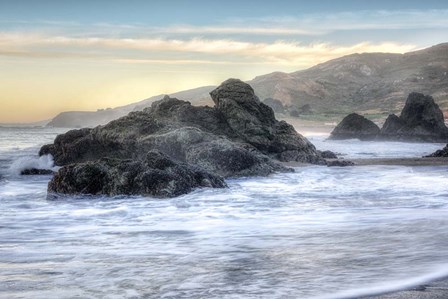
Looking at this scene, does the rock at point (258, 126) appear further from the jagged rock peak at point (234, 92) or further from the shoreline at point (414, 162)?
the shoreline at point (414, 162)

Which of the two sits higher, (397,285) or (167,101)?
(167,101)

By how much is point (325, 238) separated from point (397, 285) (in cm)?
306

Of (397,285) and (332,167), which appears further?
(332,167)

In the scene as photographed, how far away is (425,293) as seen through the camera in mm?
5641

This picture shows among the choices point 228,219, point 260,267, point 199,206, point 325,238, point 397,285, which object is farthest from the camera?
point 199,206

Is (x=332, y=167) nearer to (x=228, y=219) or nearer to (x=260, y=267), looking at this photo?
(x=228, y=219)

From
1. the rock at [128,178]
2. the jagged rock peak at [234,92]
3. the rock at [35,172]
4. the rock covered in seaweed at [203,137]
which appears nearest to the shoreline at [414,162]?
the rock covered in seaweed at [203,137]

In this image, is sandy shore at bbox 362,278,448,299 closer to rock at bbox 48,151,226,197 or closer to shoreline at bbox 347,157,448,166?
rock at bbox 48,151,226,197

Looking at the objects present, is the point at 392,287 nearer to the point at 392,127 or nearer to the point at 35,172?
the point at 35,172

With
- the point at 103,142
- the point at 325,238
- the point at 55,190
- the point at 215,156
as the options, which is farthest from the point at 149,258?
the point at 103,142

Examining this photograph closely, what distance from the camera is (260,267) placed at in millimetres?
6969

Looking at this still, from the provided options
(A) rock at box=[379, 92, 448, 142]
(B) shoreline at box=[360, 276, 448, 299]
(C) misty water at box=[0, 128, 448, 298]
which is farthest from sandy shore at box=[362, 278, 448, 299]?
(A) rock at box=[379, 92, 448, 142]

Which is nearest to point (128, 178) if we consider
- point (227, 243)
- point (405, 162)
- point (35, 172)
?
point (227, 243)

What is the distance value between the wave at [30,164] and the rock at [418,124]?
3944 cm
